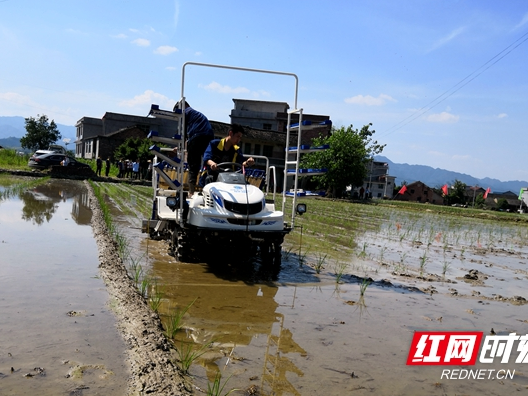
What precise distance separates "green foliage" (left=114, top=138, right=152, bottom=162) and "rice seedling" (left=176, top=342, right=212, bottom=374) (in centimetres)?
3931

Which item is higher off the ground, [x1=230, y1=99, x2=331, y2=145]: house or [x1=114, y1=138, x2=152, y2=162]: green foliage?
[x1=230, y1=99, x2=331, y2=145]: house

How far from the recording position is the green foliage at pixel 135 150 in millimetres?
42338

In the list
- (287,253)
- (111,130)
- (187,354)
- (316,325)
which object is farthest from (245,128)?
(187,354)

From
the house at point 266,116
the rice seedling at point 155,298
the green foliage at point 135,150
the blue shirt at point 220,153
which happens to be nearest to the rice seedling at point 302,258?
the blue shirt at point 220,153

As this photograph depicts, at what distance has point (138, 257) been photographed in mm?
7109

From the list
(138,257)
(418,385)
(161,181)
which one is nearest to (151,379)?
(418,385)

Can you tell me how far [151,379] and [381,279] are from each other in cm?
451

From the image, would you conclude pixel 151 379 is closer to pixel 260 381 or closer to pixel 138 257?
pixel 260 381


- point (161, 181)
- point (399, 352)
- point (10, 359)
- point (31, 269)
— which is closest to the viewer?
point (10, 359)

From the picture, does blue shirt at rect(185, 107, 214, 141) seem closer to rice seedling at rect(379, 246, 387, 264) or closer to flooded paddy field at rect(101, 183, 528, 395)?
flooded paddy field at rect(101, 183, 528, 395)

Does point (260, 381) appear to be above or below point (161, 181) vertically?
below

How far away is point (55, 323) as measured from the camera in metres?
3.89

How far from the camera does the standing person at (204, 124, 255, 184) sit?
716 cm

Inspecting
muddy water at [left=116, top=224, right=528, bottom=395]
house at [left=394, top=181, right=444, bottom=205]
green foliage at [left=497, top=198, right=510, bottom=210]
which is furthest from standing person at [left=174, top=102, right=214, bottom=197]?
green foliage at [left=497, top=198, right=510, bottom=210]
